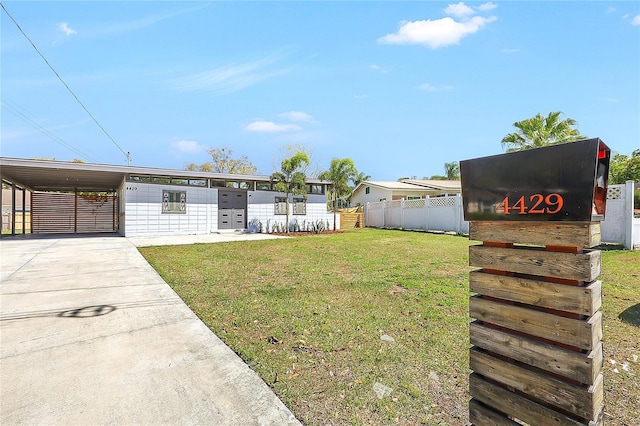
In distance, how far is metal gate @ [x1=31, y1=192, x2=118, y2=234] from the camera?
17469 millimetres

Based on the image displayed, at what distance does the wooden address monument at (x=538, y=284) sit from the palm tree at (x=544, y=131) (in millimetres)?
16899

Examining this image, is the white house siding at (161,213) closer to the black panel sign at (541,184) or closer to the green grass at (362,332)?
the green grass at (362,332)

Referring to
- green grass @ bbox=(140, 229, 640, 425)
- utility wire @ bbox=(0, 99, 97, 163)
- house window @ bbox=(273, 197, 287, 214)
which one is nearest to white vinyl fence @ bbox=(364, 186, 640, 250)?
green grass @ bbox=(140, 229, 640, 425)

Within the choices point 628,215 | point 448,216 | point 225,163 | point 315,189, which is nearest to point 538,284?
point 628,215

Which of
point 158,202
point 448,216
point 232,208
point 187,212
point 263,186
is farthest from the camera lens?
point 263,186

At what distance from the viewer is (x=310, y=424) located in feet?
5.80

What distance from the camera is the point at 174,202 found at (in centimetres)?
1495

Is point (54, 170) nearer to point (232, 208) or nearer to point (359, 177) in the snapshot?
point (232, 208)

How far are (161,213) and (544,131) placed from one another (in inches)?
798

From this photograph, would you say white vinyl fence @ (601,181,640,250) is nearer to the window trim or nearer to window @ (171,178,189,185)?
the window trim

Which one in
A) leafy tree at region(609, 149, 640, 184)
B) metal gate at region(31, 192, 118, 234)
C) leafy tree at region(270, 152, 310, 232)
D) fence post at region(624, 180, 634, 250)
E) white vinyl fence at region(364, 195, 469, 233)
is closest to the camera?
fence post at region(624, 180, 634, 250)

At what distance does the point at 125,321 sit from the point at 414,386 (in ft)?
10.6

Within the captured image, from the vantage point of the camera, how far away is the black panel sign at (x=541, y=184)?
1.17 m

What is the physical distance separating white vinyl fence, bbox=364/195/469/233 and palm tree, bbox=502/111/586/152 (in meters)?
4.80
